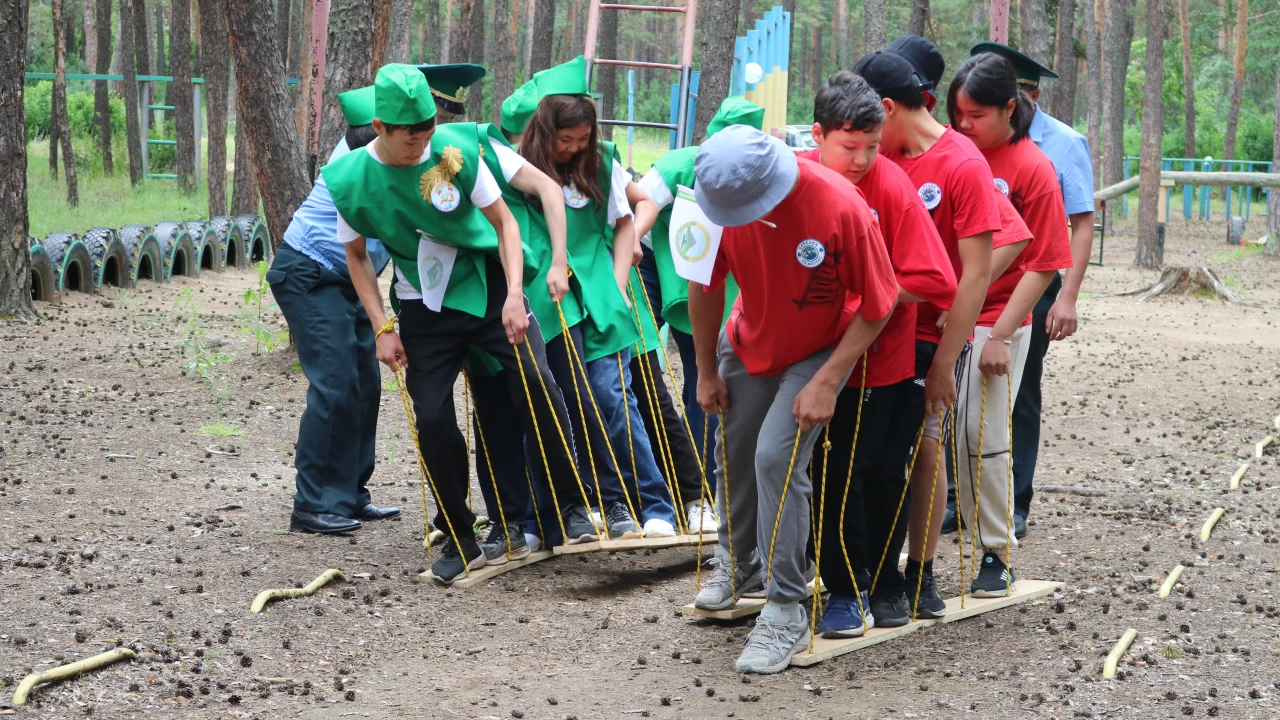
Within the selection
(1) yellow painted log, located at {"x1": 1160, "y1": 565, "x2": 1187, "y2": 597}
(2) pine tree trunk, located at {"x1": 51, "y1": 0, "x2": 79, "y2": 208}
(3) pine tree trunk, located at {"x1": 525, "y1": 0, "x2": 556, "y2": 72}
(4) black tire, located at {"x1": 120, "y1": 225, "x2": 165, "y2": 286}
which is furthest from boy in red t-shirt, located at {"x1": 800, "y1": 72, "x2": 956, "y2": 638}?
(3) pine tree trunk, located at {"x1": 525, "y1": 0, "x2": 556, "y2": 72}

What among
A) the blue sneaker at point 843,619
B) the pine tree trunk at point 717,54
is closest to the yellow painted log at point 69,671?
the blue sneaker at point 843,619

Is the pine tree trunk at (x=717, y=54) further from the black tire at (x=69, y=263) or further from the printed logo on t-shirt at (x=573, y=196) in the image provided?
the printed logo on t-shirt at (x=573, y=196)

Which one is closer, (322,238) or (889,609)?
(889,609)

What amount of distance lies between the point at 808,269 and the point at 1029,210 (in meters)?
1.32

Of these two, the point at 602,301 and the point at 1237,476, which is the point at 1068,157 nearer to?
the point at 602,301

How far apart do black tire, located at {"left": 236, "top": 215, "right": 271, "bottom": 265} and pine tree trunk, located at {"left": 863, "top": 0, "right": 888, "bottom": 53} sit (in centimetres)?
888

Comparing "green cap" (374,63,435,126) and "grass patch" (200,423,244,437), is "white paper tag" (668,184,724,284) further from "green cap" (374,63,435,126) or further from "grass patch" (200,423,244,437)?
"grass patch" (200,423,244,437)

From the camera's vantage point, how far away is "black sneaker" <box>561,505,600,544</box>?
4898mm

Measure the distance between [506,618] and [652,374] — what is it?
1.32 meters

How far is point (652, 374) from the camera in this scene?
5.30 meters

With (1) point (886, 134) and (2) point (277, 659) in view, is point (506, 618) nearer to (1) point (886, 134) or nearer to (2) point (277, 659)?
(2) point (277, 659)

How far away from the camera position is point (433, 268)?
4.40 metres

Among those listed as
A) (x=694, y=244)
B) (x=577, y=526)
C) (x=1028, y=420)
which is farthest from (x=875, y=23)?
(x=694, y=244)

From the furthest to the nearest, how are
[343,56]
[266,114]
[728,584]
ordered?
[343,56] < [266,114] < [728,584]
